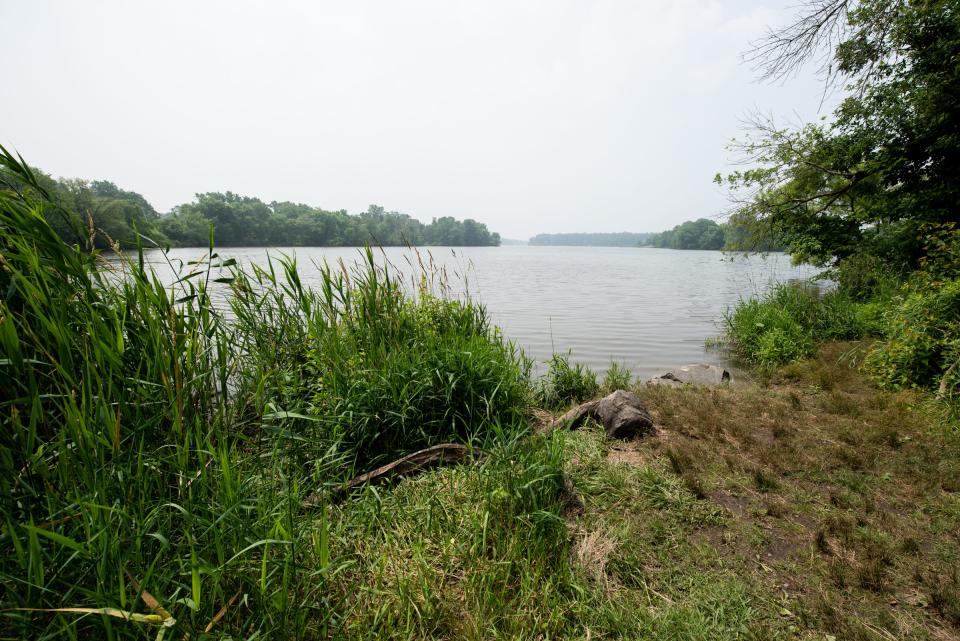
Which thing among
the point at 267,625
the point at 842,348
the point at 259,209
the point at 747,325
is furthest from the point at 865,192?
the point at 259,209

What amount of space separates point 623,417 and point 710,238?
97.6 m

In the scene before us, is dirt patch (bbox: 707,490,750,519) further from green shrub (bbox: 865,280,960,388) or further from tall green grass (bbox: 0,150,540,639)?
green shrub (bbox: 865,280,960,388)

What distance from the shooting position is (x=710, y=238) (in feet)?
282

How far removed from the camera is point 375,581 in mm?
2129

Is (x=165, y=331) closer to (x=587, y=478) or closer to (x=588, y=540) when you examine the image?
(x=588, y=540)

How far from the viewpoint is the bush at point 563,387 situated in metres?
5.53

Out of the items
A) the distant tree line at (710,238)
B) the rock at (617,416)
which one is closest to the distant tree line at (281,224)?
the distant tree line at (710,238)

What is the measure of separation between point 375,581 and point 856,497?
366cm

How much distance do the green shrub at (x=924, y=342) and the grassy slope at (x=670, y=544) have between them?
4.66 feet

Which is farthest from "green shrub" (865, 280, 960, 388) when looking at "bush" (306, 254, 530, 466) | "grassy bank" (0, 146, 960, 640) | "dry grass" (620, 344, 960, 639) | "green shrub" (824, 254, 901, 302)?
"bush" (306, 254, 530, 466)

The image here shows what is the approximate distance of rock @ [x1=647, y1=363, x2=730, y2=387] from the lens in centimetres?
629

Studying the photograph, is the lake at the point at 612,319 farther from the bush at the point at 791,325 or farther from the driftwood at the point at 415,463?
the driftwood at the point at 415,463

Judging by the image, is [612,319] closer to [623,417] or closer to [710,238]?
[623,417]

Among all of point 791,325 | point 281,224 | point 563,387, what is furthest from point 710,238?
point 563,387
